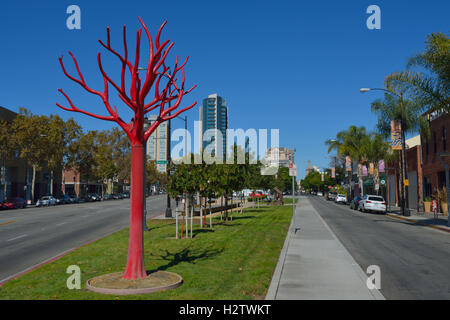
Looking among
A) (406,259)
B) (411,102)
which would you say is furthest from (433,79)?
(406,259)

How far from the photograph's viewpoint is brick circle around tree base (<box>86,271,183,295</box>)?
26.6 ft

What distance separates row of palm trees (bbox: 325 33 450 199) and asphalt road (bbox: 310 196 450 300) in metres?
8.22

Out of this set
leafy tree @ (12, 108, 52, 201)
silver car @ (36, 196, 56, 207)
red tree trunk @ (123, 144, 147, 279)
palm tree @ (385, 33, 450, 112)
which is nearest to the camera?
red tree trunk @ (123, 144, 147, 279)

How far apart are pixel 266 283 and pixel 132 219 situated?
131 inches

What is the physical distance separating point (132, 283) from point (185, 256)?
399 centimetres

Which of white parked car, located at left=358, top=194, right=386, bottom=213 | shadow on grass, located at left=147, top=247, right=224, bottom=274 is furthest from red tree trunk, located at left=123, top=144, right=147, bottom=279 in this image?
white parked car, located at left=358, top=194, right=386, bottom=213

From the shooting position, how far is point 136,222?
30.2 feet

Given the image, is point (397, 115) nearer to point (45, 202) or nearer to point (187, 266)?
point (187, 266)

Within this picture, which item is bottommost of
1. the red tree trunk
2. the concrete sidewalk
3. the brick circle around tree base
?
the concrete sidewalk

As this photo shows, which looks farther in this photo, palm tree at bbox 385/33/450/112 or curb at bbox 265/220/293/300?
palm tree at bbox 385/33/450/112

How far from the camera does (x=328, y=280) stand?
930cm

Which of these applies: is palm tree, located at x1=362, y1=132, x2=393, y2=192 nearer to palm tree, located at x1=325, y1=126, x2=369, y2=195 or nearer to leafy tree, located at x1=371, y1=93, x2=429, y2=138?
palm tree, located at x1=325, y1=126, x2=369, y2=195

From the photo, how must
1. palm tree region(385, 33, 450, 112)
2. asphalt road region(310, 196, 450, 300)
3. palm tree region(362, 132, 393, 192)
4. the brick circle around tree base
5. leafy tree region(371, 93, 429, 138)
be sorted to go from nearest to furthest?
the brick circle around tree base → asphalt road region(310, 196, 450, 300) → palm tree region(385, 33, 450, 112) → leafy tree region(371, 93, 429, 138) → palm tree region(362, 132, 393, 192)
